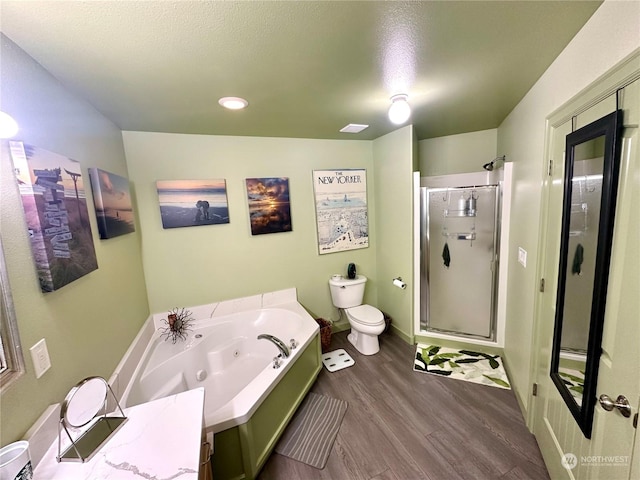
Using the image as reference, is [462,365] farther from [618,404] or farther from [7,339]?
[7,339]

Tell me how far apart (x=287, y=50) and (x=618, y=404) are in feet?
6.19

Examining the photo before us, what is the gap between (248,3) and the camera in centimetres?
89

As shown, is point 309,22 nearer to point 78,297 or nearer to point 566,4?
point 566,4

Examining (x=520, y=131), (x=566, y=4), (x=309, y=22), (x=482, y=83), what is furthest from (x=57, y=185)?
(x=520, y=131)

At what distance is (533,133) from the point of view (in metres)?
1.68

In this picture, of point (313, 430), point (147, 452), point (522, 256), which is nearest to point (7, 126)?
point (147, 452)

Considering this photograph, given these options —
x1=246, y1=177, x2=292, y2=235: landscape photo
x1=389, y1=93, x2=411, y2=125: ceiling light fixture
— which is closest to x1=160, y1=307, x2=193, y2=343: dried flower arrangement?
x1=246, y1=177, x2=292, y2=235: landscape photo

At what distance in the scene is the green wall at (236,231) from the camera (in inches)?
90.0

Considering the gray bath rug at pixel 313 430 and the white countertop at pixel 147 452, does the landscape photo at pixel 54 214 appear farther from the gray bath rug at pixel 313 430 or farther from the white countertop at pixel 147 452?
the gray bath rug at pixel 313 430

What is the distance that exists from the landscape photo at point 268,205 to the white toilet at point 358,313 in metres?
0.90

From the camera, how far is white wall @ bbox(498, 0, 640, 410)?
940mm

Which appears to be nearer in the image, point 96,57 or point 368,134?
point 96,57

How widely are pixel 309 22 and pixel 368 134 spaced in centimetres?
187

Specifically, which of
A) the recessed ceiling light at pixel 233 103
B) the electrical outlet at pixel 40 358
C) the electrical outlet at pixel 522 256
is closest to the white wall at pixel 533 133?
the electrical outlet at pixel 522 256
